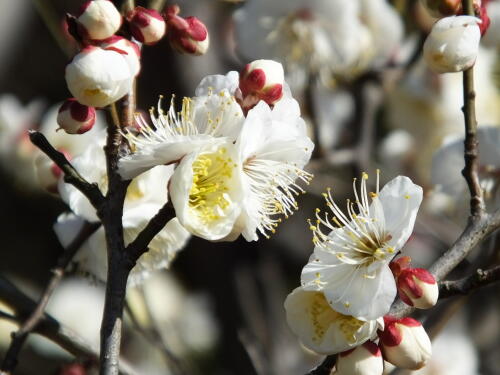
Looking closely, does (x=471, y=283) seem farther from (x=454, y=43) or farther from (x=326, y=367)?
(x=454, y=43)


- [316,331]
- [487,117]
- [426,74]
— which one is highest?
[316,331]

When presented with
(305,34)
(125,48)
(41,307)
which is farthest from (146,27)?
(305,34)

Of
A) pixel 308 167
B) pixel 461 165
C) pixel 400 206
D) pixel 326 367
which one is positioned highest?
pixel 400 206

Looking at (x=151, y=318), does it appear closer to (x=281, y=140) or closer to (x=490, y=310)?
(x=281, y=140)

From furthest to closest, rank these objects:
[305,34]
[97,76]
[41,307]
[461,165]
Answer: [305,34] → [461,165] → [41,307] → [97,76]

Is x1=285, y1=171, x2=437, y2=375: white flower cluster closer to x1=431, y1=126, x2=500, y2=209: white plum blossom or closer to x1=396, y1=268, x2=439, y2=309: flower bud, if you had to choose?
x1=396, y1=268, x2=439, y2=309: flower bud

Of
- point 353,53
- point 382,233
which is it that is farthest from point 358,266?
point 353,53

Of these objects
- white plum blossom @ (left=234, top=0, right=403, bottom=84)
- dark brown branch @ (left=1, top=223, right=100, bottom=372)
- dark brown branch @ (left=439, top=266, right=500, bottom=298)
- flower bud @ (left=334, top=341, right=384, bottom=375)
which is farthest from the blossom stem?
white plum blossom @ (left=234, top=0, right=403, bottom=84)
